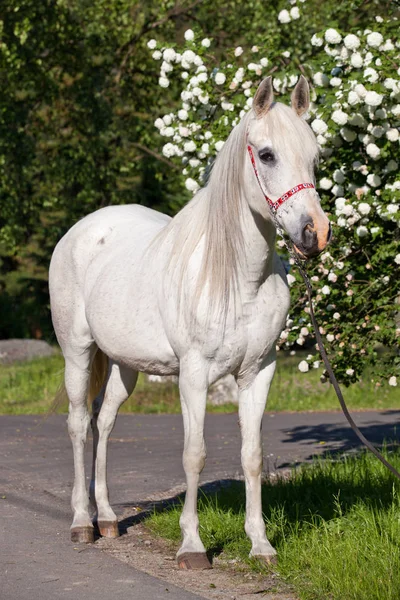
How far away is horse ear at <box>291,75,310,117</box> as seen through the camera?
18.2 ft

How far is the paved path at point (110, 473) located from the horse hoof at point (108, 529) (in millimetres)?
253

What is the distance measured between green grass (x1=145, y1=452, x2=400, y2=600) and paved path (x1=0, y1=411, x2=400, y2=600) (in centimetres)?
66

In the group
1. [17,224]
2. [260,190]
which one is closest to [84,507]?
[260,190]

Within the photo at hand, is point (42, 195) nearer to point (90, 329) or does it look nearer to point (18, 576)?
point (90, 329)

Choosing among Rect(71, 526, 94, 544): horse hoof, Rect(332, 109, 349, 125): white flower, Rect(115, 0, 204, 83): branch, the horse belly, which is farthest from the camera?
Rect(115, 0, 204, 83): branch

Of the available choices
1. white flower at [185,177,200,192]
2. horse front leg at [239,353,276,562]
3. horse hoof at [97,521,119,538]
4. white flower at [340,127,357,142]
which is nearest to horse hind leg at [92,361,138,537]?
horse hoof at [97,521,119,538]

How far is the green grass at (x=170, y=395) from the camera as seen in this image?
16.0 meters

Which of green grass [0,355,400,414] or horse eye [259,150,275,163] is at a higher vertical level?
horse eye [259,150,275,163]

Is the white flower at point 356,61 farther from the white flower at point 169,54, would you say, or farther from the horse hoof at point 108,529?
the horse hoof at point 108,529

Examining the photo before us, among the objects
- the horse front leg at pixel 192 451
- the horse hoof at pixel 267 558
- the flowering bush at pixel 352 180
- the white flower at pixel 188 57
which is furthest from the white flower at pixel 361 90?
the horse hoof at pixel 267 558

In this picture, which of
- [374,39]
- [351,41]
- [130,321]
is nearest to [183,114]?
[351,41]

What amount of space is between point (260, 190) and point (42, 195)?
1774cm

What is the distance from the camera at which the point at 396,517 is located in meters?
6.08

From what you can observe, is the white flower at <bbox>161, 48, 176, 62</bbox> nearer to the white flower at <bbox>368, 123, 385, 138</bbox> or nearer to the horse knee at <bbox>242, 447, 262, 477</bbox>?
the white flower at <bbox>368, 123, 385, 138</bbox>
